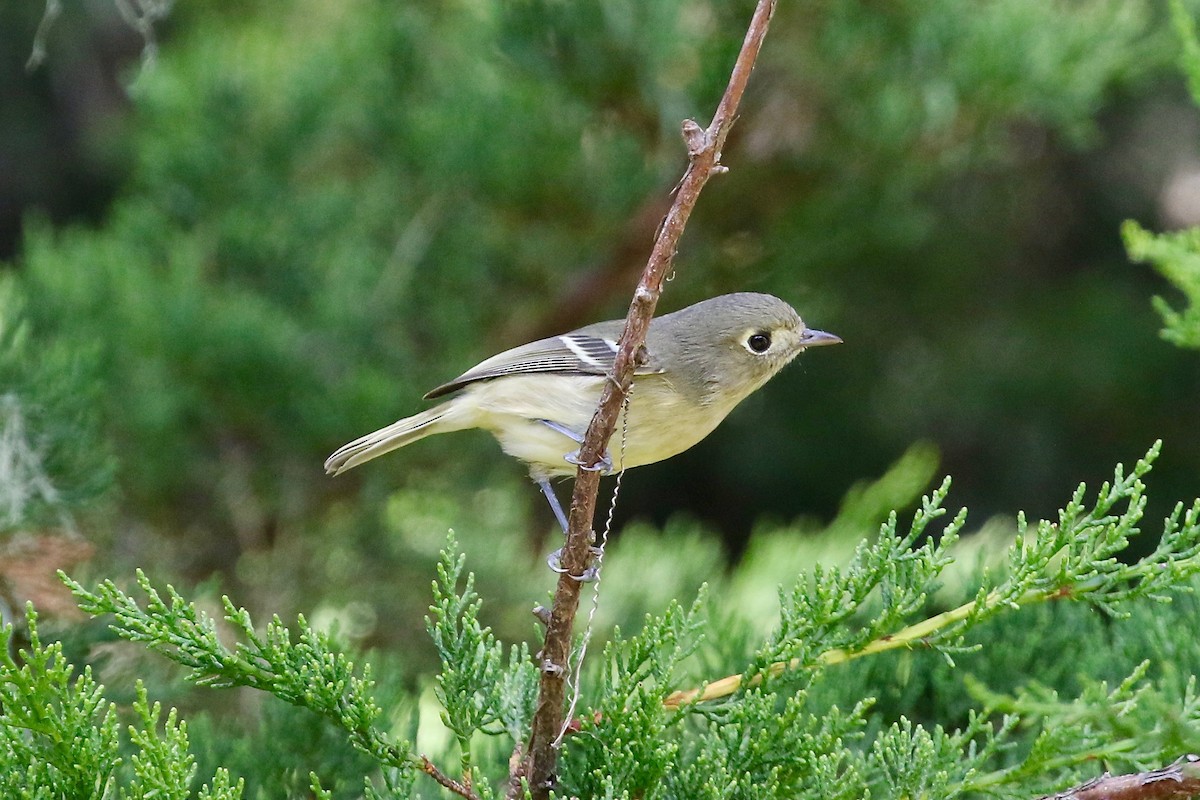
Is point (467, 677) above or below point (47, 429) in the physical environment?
below

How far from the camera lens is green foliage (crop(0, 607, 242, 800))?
138 centimetres

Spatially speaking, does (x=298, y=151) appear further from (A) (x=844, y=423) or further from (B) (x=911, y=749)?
(B) (x=911, y=749)

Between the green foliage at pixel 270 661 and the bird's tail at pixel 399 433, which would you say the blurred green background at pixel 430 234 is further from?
the green foliage at pixel 270 661

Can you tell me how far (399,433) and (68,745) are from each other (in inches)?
47.8

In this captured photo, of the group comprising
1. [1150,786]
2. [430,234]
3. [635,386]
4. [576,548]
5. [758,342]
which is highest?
[430,234]

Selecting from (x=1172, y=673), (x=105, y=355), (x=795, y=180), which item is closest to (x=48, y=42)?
(x=105, y=355)

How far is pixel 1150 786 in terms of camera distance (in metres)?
1.36

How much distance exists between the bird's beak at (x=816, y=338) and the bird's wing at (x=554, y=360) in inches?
14.6

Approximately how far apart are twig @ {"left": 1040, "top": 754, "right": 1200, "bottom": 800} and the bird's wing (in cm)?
128

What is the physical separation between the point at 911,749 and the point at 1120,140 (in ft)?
11.3

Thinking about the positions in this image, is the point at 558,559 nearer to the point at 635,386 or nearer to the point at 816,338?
the point at 635,386

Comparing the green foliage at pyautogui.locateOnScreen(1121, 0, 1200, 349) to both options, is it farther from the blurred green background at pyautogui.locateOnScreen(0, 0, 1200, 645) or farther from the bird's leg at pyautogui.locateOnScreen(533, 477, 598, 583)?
the bird's leg at pyautogui.locateOnScreen(533, 477, 598, 583)

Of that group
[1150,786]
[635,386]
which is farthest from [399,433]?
[1150,786]

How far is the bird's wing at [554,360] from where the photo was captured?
8.14ft
